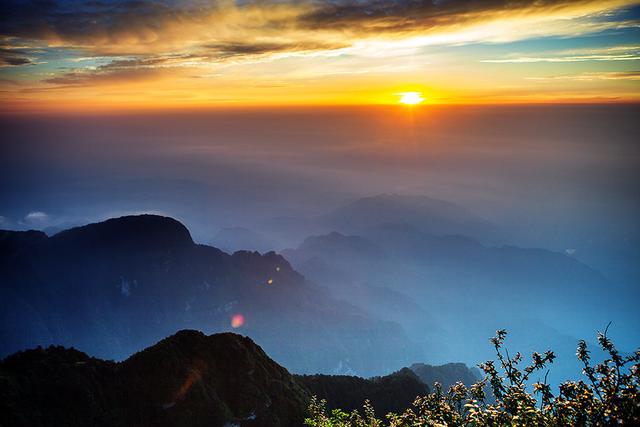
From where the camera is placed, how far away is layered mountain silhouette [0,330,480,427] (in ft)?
151

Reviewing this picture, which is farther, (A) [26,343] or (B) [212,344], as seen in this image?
(A) [26,343]

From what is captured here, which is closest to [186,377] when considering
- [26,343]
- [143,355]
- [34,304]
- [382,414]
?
[143,355]

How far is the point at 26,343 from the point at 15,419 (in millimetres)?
166277

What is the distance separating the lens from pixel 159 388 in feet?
176

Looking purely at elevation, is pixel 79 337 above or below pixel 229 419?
below

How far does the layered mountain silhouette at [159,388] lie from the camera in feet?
151

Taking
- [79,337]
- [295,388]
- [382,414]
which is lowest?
[79,337]

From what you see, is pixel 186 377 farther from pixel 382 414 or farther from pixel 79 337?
pixel 79 337

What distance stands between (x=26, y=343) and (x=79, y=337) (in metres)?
22.7

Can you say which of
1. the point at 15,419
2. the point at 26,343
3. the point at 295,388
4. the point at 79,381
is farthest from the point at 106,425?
the point at 26,343

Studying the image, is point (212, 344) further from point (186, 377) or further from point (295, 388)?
point (295, 388)

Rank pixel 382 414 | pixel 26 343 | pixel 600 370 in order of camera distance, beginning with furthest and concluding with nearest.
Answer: pixel 26 343
pixel 382 414
pixel 600 370

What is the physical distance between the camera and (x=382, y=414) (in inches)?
3226

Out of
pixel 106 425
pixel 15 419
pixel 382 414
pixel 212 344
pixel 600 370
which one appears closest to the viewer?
pixel 600 370
